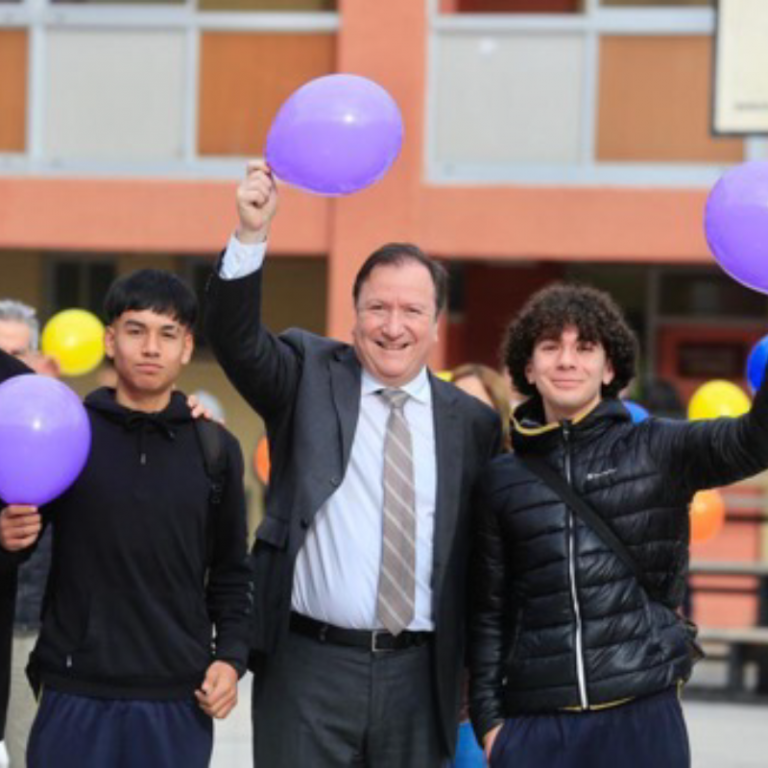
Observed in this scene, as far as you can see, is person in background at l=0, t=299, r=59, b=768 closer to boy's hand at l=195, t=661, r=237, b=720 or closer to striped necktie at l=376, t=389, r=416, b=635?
boy's hand at l=195, t=661, r=237, b=720

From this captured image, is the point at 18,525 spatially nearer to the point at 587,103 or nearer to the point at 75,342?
the point at 75,342

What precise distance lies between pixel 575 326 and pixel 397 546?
2.20ft

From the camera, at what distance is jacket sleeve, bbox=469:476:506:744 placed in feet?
13.0

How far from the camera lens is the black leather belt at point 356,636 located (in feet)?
12.9

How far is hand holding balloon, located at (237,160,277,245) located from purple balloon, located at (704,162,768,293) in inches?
41.6

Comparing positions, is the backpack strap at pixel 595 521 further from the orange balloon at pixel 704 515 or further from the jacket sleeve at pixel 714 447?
the orange balloon at pixel 704 515

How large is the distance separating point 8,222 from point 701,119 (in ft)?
16.8

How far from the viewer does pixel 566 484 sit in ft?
12.7

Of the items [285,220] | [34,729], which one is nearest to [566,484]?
[34,729]

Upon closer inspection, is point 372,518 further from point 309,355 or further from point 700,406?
point 700,406

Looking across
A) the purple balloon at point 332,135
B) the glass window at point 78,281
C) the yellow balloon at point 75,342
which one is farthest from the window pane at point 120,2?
the purple balloon at point 332,135

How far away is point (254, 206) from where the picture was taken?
3820 millimetres

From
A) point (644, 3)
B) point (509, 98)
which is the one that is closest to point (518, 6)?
point (644, 3)

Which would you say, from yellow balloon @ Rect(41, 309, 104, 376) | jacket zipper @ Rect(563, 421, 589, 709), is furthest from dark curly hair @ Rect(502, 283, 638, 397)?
yellow balloon @ Rect(41, 309, 104, 376)
